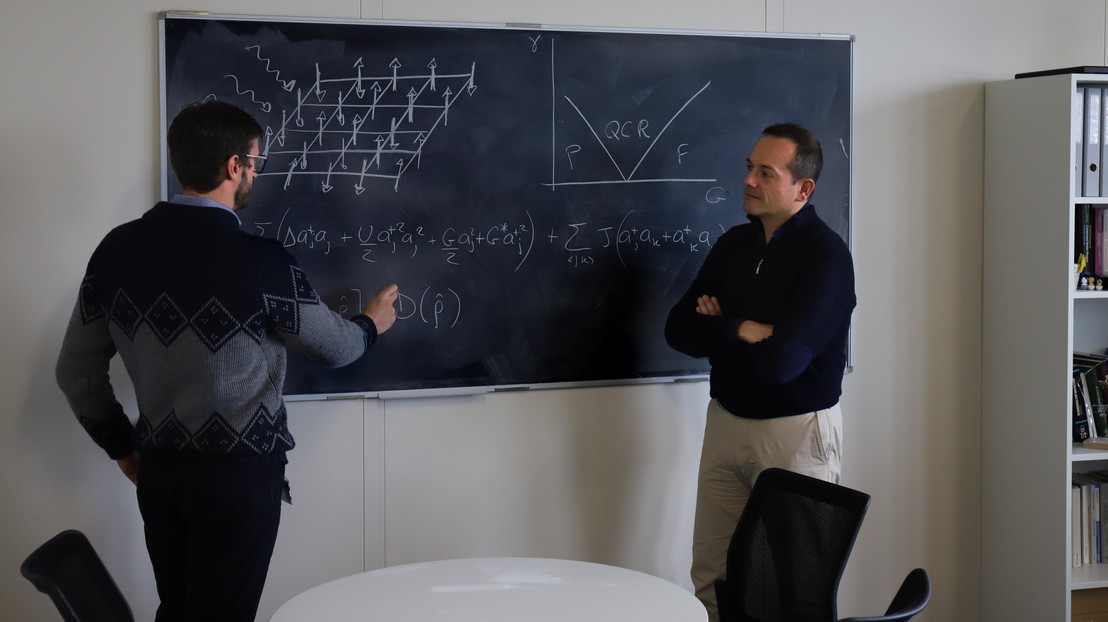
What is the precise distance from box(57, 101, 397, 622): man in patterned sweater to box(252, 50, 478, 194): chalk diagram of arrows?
594mm

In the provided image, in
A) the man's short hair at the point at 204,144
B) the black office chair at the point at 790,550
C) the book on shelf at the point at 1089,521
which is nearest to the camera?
the black office chair at the point at 790,550

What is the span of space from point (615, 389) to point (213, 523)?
1502 millimetres

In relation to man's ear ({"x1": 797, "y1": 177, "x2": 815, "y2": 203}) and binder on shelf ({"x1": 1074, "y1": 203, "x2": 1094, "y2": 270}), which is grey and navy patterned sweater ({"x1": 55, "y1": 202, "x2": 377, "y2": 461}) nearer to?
man's ear ({"x1": 797, "y1": 177, "x2": 815, "y2": 203})

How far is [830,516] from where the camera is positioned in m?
2.37

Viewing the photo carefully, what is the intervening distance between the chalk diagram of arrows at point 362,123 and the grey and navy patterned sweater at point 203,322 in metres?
0.73

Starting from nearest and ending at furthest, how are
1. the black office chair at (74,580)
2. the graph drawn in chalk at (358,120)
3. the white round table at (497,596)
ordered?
the black office chair at (74,580) → the white round table at (497,596) → the graph drawn in chalk at (358,120)

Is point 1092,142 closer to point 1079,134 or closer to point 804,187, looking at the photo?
point 1079,134

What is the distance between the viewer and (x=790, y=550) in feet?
8.12

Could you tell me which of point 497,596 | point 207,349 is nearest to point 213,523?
point 207,349

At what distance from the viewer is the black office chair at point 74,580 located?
5.94ft

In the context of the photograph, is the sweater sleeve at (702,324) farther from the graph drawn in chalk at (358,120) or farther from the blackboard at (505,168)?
the graph drawn in chalk at (358,120)

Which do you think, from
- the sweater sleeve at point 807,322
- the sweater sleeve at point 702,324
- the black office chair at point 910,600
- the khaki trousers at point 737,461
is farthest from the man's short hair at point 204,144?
the black office chair at point 910,600

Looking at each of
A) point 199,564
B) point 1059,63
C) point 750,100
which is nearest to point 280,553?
point 199,564

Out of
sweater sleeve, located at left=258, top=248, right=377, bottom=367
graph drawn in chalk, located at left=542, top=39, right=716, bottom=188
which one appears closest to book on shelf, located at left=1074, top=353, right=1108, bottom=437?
graph drawn in chalk, located at left=542, top=39, right=716, bottom=188
